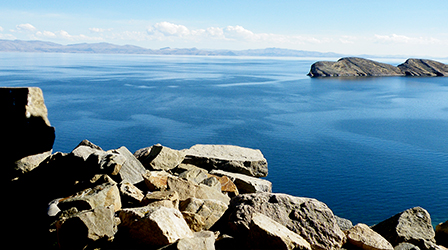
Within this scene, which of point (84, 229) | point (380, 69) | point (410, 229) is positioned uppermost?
point (380, 69)

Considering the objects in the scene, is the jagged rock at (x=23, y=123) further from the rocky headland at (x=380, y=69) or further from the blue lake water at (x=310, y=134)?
the rocky headland at (x=380, y=69)

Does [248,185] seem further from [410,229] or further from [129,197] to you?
[129,197]

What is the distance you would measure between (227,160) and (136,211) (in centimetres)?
892

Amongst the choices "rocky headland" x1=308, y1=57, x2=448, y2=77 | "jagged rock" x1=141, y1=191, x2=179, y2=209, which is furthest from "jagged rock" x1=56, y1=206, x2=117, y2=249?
"rocky headland" x1=308, y1=57, x2=448, y2=77

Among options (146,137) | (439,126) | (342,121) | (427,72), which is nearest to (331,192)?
(146,137)

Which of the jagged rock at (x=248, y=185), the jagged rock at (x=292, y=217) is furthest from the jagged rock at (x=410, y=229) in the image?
the jagged rock at (x=248, y=185)

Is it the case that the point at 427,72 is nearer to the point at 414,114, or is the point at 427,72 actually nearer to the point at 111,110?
the point at 414,114

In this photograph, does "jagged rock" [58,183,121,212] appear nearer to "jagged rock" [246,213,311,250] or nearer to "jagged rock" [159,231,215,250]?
"jagged rock" [159,231,215,250]

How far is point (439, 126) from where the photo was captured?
42.2 m

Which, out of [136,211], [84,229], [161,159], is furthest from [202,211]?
[161,159]

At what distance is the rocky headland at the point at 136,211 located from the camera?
276 inches

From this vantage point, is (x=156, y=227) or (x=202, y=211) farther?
(x=202, y=211)

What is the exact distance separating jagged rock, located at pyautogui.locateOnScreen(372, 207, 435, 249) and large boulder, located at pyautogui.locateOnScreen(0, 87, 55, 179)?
Result: 10.1m

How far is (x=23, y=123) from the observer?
9.54m
